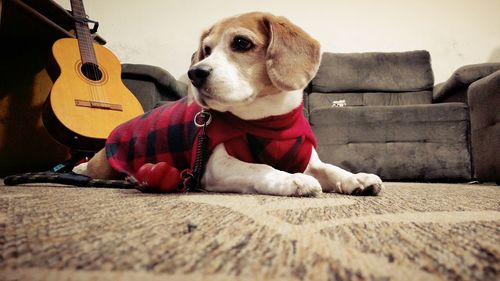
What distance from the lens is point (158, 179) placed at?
863mm

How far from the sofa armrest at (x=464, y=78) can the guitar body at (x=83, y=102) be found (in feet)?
8.03

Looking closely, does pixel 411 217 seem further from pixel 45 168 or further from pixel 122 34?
pixel 122 34

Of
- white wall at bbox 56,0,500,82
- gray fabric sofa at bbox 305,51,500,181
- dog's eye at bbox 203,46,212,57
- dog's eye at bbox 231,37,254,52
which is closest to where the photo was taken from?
dog's eye at bbox 231,37,254,52

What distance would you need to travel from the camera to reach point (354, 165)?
7.14ft

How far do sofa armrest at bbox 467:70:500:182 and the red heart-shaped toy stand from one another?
171 centimetres

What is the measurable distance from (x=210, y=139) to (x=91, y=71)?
4.60 feet

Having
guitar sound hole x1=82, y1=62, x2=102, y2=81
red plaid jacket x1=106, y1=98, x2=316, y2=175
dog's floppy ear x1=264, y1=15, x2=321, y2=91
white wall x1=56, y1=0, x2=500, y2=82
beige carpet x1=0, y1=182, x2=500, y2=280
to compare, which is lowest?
beige carpet x1=0, y1=182, x2=500, y2=280

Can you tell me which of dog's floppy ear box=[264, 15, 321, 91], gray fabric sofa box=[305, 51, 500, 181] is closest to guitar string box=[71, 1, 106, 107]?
dog's floppy ear box=[264, 15, 321, 91]

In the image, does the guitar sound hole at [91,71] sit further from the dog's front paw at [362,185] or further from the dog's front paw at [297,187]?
the dog's front paw at [362,185]

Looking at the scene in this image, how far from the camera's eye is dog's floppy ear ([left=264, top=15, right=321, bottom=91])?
3.35 feet

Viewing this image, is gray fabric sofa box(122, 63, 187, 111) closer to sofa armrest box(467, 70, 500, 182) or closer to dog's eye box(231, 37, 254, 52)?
dog's eye box(231, 37, 254, 52)

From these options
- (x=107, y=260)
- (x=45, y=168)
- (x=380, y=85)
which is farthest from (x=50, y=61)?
(x=380, y=85)

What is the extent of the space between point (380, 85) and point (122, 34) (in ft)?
10.0

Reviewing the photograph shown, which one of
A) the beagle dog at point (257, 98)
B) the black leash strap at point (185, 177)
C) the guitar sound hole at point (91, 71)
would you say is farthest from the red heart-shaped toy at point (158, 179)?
the guitar sound hole at point (91, 71)
